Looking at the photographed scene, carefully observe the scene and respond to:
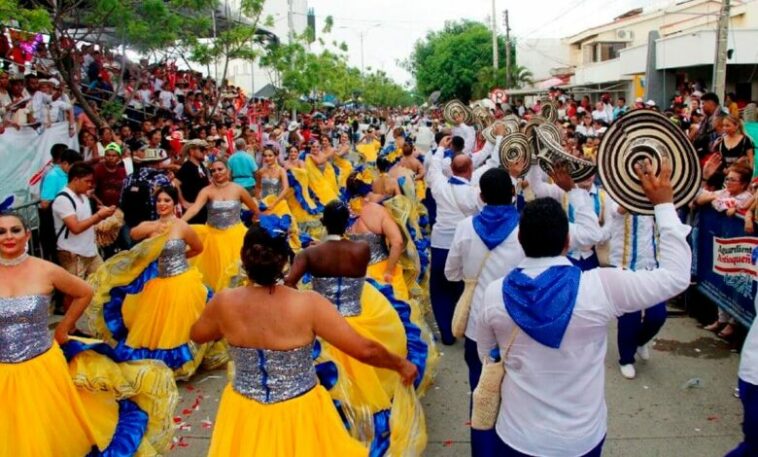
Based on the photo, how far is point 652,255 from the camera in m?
6.30

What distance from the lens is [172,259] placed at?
263 inches

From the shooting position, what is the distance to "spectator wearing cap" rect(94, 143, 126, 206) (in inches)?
361

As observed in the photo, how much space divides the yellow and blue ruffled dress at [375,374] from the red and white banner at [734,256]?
11.1ft

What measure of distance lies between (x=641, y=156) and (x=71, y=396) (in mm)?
3376

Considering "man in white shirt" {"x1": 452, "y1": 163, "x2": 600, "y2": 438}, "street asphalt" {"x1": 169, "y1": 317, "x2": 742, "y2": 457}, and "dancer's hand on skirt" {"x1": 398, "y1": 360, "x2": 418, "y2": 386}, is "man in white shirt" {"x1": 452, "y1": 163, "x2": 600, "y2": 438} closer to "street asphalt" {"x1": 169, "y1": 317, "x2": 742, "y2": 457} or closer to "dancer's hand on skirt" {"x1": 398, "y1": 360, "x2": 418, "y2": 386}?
"dancer's hand on skirt" {"x1": 398, "y1": 360, "x2": 418, "y2": 386}

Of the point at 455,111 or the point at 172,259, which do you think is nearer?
the point at 172,259

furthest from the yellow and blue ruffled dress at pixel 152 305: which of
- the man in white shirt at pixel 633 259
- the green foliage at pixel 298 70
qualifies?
the green foliage at pixel 298 70

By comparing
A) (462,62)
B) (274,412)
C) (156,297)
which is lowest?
(156,297)

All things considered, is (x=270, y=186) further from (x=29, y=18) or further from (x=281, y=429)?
(x=281, y=429)

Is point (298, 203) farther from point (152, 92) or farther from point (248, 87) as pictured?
point (248, 87)

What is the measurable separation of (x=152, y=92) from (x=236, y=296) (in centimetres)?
1979

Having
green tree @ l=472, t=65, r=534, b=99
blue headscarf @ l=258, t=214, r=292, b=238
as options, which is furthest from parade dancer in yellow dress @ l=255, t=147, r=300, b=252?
green tree @ l=472, t=65, r=534, b=99

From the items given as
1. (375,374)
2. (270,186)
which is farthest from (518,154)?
(270,186)

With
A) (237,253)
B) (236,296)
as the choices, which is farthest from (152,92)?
(236,296)
